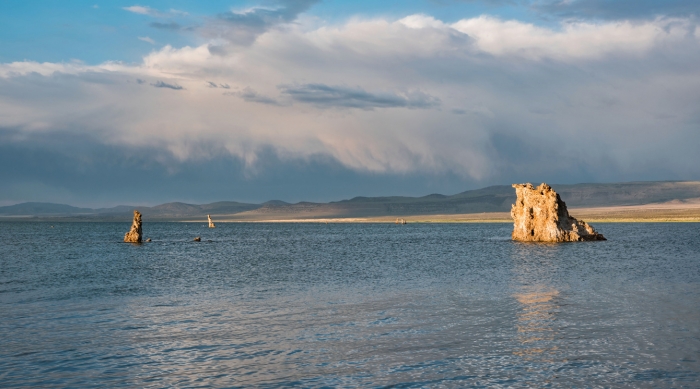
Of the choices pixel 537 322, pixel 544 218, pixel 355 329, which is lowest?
pixel 537 322

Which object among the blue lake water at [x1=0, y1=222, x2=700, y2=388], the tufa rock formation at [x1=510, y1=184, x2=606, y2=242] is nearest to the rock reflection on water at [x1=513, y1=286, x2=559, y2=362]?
the blue lake water at [x1=0, y1=222, x2=700, y2=388]

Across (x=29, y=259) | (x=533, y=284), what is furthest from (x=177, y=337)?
(x=29, y=259)

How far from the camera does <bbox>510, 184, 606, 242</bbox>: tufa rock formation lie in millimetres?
75625

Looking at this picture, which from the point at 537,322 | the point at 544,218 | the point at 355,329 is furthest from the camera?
the point at 544,218

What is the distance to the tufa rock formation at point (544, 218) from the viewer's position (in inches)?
2977

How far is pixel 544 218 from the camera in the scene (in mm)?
77688

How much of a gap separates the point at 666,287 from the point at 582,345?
1658cm

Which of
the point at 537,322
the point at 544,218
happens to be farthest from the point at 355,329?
the point at 544,218

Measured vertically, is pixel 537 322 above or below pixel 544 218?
below

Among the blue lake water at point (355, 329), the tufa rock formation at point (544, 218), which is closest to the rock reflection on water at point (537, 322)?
the blue lake water at point (355, 329)

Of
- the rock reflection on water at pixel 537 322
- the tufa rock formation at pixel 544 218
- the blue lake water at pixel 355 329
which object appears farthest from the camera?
the tufa rock formation at pixel 544 218

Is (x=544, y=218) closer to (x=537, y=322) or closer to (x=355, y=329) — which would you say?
(x=537, y=322)

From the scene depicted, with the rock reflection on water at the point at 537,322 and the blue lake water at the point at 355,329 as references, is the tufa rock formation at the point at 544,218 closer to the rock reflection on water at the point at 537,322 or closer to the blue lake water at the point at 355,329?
the blue lake water at the point at 355,329

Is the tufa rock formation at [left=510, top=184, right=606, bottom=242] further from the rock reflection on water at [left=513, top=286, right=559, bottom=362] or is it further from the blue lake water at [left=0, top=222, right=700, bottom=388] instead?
the rock reflection on water at [left=513, top=286, right=559, bottom=362]
